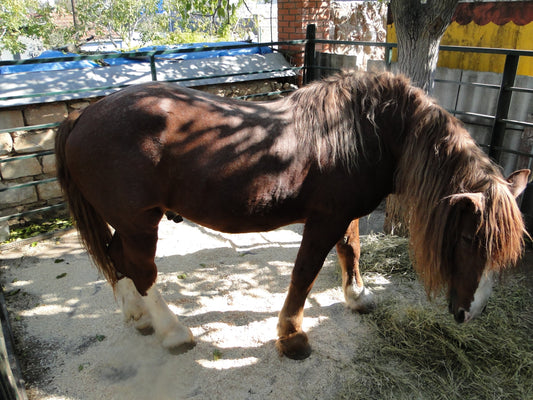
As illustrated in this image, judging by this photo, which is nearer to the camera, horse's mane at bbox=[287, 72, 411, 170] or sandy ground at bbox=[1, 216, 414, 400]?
horse's mane at bbox=[287, 72, 411, 170]

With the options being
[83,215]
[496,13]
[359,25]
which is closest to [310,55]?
[359,25]

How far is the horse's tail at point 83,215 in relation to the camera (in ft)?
7.69

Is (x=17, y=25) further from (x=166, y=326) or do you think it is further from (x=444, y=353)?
(x=444, y=353)

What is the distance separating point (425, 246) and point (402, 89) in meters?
0.90

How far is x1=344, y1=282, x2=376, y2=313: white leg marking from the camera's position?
293 centimetres

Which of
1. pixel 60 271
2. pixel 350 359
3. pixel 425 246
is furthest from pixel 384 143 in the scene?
pixel 60 271

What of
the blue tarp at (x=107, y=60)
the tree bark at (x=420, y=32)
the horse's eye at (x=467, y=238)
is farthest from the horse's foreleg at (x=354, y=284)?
the blue tarp at (x=107, y=60)

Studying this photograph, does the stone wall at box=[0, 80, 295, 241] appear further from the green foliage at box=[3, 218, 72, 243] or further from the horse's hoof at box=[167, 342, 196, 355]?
the horse's hoof at box=[167, 342, 196, 355]

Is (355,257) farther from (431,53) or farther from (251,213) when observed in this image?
(431,53)

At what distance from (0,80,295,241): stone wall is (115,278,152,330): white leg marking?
1.80 meters

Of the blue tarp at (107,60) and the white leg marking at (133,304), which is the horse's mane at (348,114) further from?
the blue tarp at (107,60)

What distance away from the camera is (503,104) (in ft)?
12.1

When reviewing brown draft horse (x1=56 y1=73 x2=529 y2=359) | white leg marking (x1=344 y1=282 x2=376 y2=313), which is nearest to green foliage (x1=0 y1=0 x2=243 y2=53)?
brown draft horse (x1=56 y1=73 x2=529 y2=359)

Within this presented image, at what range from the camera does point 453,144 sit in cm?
206
